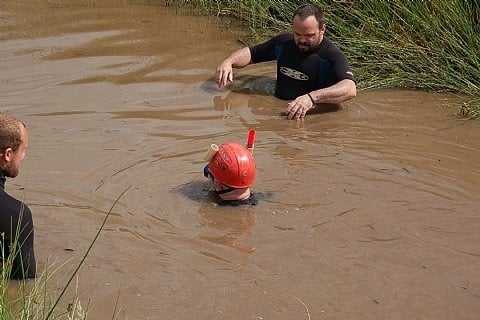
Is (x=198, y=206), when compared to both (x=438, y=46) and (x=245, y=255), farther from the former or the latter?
(x=438, y=46)

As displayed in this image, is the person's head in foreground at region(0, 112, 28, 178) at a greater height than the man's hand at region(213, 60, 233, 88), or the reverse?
the person's head in foreground at region(0, 112, 28, 178)

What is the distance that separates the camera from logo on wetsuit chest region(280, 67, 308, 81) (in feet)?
29.4

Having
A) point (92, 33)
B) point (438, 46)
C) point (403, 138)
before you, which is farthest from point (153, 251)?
point (92, 33)

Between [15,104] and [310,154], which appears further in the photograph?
[15,104]

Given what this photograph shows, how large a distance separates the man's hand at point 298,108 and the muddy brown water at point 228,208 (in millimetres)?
103

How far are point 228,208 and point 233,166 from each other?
0.37 metres

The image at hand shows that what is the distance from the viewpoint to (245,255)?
572 cm

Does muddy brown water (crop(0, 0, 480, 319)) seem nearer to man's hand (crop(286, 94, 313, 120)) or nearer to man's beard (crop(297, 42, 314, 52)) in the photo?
man's hand (crop(286, 94, 313, 120))

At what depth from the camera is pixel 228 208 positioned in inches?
255

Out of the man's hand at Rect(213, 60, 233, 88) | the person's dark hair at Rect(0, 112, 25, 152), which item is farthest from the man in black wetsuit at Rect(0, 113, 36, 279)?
the man's hand at Rect(213, 60, 233, 88)

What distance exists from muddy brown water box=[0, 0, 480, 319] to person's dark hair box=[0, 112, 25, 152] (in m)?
0.74

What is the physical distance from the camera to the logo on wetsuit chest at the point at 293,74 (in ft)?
29.4

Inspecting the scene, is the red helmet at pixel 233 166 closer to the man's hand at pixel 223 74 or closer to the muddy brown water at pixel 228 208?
the muddy brown water at pixel 228 208

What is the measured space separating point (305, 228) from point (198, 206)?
Answer: 0.80 metres
